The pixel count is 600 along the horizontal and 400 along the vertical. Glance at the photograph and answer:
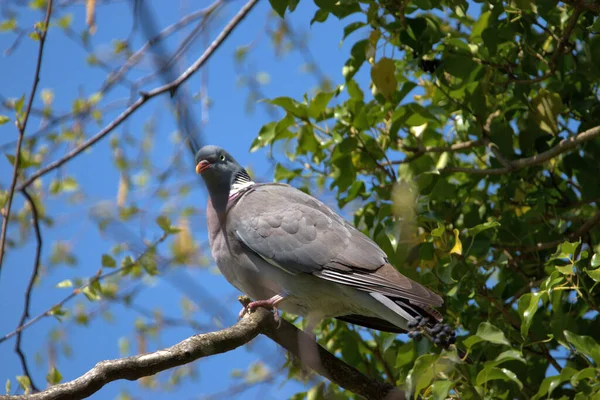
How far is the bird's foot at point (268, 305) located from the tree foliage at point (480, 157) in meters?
0.38

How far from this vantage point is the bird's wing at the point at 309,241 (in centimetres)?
314

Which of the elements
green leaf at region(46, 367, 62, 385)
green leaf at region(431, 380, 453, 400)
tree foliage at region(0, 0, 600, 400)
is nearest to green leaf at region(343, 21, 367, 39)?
tree foliage at region(0, 0, 600, 400)

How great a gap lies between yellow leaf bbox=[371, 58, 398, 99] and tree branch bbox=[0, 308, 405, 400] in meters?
1.06

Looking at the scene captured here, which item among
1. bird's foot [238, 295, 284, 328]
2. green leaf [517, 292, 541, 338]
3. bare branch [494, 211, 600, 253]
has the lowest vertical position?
green leaf [517, 292, 541, 338]

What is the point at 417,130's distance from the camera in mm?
3529

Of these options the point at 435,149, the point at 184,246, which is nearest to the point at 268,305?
the point at 435,149

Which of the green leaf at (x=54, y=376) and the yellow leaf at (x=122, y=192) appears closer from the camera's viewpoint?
the green leaf at (x=54, y=376)

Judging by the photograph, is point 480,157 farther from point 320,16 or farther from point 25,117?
point 25,117

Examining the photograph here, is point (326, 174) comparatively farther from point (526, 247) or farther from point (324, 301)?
point (526, 247)

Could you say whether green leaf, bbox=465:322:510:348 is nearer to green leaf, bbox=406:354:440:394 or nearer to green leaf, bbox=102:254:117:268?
green leaf, bbox=406:354:440:394

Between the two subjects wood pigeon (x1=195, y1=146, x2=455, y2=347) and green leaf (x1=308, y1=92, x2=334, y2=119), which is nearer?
wood pigeon (x1=195, y1=146, x2=455, y2=347)

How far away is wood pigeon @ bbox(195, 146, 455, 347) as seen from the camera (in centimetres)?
313

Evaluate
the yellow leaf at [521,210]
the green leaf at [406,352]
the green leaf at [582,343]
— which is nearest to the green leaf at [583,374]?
the green leaf at [582,343]

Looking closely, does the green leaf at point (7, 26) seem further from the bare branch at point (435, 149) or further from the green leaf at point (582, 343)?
the green leaf at point (582, 343)
